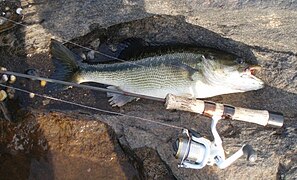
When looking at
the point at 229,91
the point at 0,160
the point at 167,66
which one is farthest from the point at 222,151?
the point at 0,160

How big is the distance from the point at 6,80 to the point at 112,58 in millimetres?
998

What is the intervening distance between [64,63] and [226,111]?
5.03 feet

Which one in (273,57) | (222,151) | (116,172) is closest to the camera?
(222,151)

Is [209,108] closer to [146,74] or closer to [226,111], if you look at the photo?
[226,111]

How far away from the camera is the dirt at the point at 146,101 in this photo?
12.5ft

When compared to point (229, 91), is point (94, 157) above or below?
below

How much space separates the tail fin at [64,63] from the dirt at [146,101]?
0.71 feet

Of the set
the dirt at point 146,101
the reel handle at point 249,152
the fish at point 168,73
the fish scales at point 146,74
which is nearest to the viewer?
the reel handle at point 249,152

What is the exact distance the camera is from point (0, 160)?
430 centimetres

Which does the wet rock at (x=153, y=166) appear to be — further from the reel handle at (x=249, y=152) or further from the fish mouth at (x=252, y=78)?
the fish mouth at (x=252, y=78)

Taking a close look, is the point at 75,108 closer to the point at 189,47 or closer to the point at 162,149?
the point at 162,149

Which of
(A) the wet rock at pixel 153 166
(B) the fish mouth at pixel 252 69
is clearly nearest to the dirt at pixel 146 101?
(A) the wet rock at pixel 153 166

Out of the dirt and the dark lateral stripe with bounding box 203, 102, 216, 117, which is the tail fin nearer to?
the dirt

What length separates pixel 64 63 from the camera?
4258 mm
